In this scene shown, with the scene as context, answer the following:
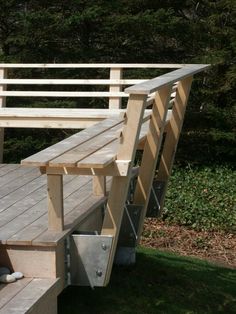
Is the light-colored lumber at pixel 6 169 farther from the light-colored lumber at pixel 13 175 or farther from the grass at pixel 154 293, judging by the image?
the grass at pixel 154 293

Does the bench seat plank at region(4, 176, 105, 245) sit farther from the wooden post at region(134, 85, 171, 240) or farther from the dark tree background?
the dark tree background

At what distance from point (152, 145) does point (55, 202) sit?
1.49 metres

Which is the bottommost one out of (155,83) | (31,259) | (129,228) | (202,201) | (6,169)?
(202,201)

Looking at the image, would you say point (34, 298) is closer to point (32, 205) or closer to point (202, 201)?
point (32, 205)

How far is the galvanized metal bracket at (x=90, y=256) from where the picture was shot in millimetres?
3717

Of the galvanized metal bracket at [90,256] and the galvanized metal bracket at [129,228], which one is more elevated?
the galvanized metal bracket at [90,256]

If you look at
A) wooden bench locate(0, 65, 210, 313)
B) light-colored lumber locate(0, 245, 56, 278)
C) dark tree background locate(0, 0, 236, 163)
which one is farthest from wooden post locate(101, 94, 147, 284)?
dark tree background locate(0, 0, 236, 163)

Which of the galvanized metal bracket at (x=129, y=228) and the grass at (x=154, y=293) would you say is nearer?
the grass at (x=154, y=293)

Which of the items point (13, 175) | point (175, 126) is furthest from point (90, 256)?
point (175, 126)

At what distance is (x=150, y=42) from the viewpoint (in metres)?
12.5

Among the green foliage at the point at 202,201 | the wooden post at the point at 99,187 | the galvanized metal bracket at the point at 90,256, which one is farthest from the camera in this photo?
the green foliage at the point at 202,201

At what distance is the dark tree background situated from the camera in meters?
11.6

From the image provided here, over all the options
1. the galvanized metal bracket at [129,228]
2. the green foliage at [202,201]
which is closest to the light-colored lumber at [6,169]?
the galvanized metal bracket at [129,228]

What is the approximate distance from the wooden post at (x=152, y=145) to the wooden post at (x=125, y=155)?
3.11 feet
